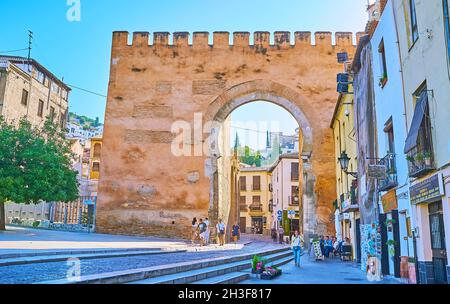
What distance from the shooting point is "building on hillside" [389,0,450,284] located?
21.4 feet

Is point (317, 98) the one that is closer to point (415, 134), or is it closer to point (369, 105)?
point (369, 105)

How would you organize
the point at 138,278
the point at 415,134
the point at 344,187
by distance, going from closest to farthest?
the point at 138,278 → the point at 415,134 → the point at 344,187

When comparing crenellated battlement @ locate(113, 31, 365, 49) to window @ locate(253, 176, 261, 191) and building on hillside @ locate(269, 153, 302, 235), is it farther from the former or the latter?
window @ locate(253, 176, 261, 191)

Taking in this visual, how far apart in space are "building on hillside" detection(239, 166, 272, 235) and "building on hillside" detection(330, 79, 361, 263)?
88.1ft

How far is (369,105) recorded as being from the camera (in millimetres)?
11094

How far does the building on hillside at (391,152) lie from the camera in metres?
8.47

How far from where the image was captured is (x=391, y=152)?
9516mm

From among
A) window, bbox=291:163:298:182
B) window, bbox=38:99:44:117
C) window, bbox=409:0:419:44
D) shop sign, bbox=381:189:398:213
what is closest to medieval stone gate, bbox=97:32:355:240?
shop sign, bbox=381:189:398:213

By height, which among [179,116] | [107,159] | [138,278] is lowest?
[138,278]

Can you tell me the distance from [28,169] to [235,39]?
10650mm

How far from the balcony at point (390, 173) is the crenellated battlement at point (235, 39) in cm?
1182

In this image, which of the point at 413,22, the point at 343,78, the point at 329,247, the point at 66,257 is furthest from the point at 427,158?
the point at 329,247
